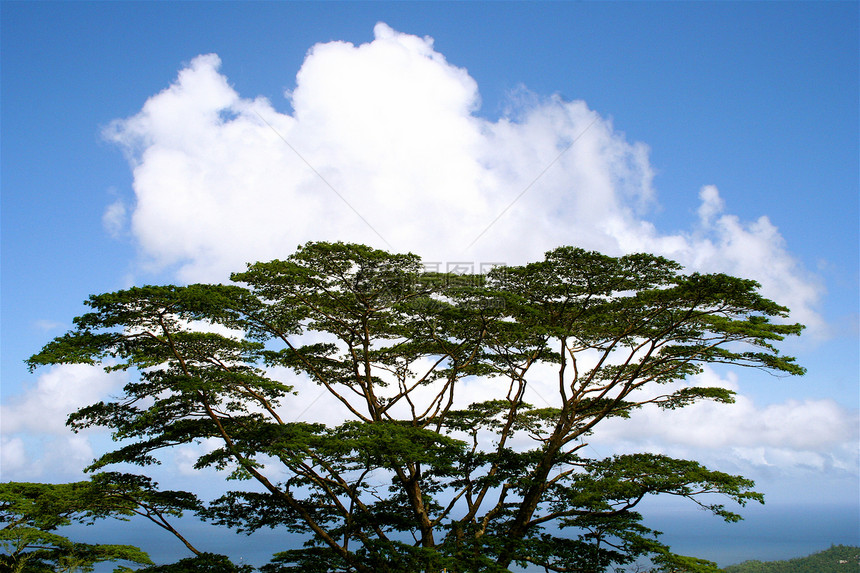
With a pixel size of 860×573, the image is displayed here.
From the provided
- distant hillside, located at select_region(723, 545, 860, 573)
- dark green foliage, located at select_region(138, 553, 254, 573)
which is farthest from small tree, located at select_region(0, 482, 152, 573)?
distant hillside, located at select_region(723, 545, 860, 573)

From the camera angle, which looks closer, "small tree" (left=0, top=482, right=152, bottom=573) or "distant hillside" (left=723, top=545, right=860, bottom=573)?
"small tree" (left=0, top=482, right=152, bottom=573)

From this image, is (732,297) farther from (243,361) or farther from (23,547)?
(23,547)

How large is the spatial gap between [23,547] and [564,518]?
1368 centimetres

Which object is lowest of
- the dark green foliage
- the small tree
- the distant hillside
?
the distant hillside

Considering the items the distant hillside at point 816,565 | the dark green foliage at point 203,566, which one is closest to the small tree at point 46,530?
the dark green foliage at point 203,566

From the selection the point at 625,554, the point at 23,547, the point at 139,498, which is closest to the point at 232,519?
the point at 139,498

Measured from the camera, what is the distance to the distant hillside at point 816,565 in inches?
2844

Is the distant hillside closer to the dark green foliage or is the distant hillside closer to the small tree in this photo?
the dark green foliage

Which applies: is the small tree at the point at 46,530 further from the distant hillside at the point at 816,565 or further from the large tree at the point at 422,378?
the distant hillside at the point at 816,565

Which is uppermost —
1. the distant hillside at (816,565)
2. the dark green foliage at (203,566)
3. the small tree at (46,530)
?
the small tree at (46,530)

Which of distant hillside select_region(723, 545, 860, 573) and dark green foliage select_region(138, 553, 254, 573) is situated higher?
dark green foliage select_region(138, 553, 254, 573)

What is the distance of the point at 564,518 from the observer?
1456 cm

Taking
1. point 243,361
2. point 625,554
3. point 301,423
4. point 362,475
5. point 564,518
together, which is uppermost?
point 243,361

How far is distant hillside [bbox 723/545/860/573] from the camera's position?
237 ft
